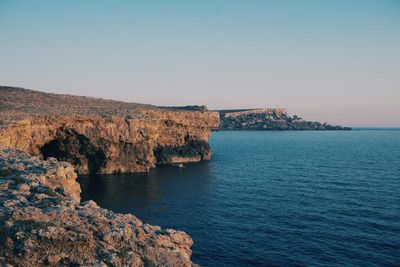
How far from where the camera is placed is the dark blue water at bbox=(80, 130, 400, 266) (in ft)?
121

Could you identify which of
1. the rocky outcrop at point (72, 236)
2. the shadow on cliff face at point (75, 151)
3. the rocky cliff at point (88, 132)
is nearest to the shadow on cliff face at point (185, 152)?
the rocky cliff at point (88, 132)

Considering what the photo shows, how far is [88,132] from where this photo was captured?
7738cm

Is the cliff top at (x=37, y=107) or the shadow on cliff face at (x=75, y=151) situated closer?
the cliff top at (x=37, y=107)

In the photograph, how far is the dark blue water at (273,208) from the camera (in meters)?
36.8

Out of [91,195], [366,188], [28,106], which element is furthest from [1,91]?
[366,188]

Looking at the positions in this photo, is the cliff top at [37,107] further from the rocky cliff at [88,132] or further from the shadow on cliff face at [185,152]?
the shadow on cliff face at [185,152]

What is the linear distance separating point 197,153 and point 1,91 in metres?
53.1

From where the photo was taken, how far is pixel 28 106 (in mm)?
78188

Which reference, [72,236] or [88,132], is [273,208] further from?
[88,132]

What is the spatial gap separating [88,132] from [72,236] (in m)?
60.1

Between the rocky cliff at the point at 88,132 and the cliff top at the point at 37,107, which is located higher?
the cliff top at the point at 37,107

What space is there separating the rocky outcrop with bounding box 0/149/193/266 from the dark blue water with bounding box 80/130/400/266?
1466 centimetres

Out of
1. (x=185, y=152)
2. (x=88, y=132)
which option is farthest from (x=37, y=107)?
(x=185, y=152)

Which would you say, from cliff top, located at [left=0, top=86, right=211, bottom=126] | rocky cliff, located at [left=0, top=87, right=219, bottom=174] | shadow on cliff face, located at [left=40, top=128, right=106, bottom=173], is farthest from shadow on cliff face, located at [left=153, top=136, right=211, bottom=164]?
shadow on cliff face, located at [left=40, top=128, right=106, bottom=173]
